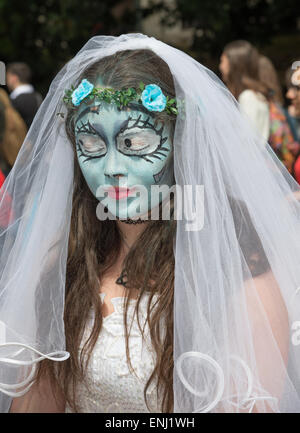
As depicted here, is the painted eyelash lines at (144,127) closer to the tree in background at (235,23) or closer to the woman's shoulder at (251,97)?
the woman's shoulder at (251,97)

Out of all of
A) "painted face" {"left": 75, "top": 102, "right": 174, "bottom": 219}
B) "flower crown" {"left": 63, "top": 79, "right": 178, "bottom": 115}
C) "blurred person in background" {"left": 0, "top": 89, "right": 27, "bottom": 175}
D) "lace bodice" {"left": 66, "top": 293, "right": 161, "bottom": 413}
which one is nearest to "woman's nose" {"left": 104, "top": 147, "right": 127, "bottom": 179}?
"painted face" {"left": 75, "top": 102, "right": 174, "bottom": 219}

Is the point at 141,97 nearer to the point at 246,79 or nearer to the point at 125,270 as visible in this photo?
the point at 125,270

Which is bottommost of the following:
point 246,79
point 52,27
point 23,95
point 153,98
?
point 153,98

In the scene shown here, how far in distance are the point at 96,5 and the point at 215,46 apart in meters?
1.60

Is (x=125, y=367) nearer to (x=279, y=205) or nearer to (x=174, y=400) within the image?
(x=174, y=400)

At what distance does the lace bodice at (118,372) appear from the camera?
1.87m

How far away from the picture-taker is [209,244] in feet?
5.79

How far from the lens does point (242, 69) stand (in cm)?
468

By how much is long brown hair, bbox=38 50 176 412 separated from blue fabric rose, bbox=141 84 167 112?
0.11ft

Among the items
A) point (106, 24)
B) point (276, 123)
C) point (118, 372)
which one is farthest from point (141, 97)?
point (106, 24)

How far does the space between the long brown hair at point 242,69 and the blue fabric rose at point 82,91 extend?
2.79 metres

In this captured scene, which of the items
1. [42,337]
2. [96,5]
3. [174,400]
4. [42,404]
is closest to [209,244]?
[174,400]

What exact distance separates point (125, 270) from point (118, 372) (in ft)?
1.01

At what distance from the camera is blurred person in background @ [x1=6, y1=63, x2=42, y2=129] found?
6594mm
